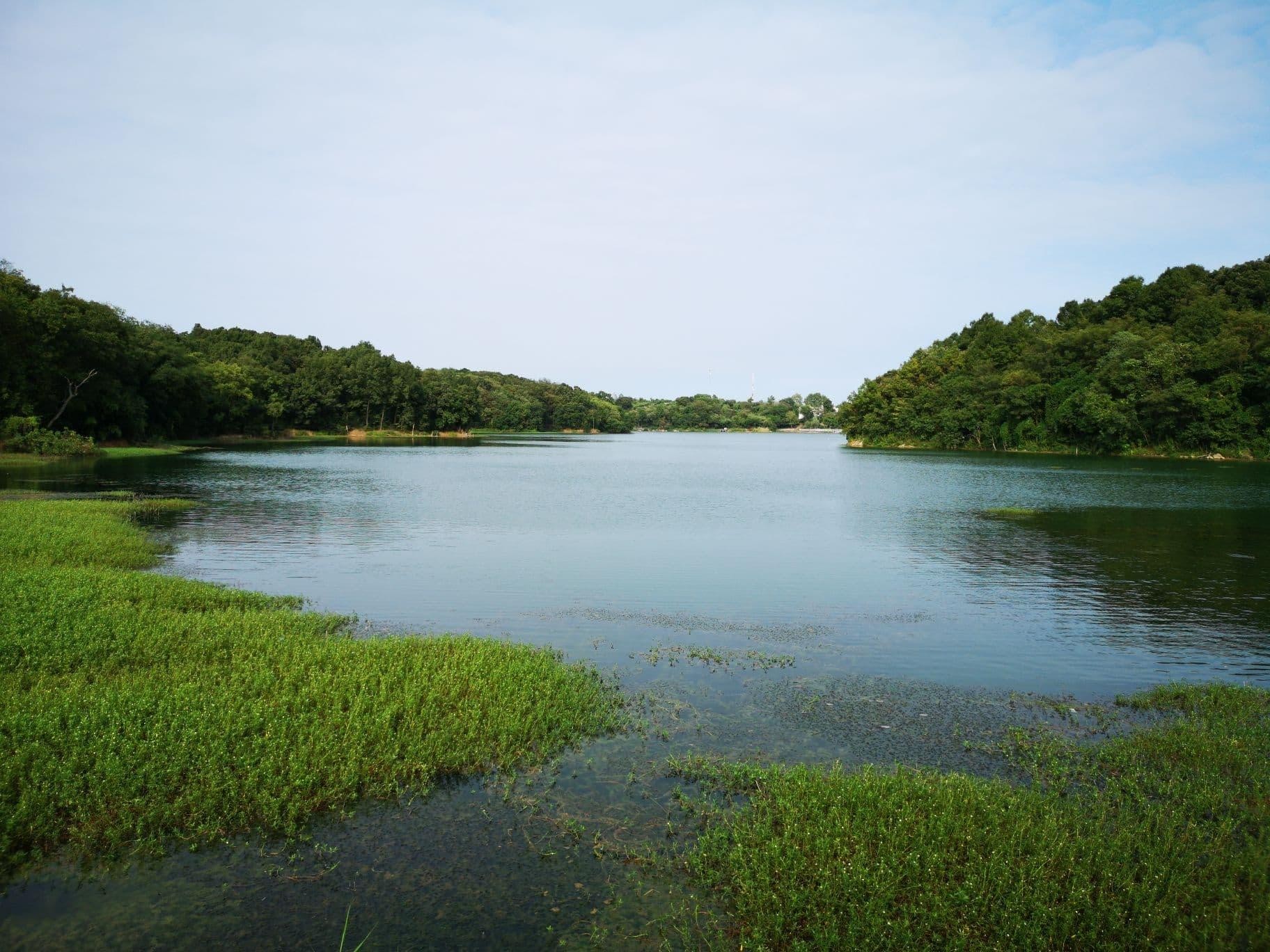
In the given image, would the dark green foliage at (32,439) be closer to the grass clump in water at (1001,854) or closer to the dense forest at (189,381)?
the dense forest at (189,381)

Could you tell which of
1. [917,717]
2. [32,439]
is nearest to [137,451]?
[32,439]

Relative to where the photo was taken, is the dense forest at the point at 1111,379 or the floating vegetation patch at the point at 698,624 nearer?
the floating vegetation patch at the point at 698,624

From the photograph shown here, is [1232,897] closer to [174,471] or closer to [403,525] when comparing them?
[403,525]

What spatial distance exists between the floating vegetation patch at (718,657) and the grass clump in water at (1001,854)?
4.68m

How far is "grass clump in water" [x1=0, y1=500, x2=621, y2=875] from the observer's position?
315 inches

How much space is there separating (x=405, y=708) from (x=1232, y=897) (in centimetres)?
944

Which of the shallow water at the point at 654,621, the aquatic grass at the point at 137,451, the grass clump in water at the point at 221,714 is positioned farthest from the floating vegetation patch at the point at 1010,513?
the aquatic grass at the point at 137,451

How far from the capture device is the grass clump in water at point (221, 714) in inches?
315

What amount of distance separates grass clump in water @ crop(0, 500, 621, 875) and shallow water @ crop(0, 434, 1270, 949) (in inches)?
22.3

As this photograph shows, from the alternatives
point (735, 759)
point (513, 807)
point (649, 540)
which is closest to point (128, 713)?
point (513, 807)

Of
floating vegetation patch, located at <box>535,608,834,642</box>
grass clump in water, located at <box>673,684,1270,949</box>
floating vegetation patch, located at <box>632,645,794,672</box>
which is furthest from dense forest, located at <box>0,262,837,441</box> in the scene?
grass clump in water, located at <box>673,684,1270,949</box>

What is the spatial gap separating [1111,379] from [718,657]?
10315cm

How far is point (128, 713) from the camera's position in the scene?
9.52 meters

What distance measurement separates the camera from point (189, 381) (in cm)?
9094
